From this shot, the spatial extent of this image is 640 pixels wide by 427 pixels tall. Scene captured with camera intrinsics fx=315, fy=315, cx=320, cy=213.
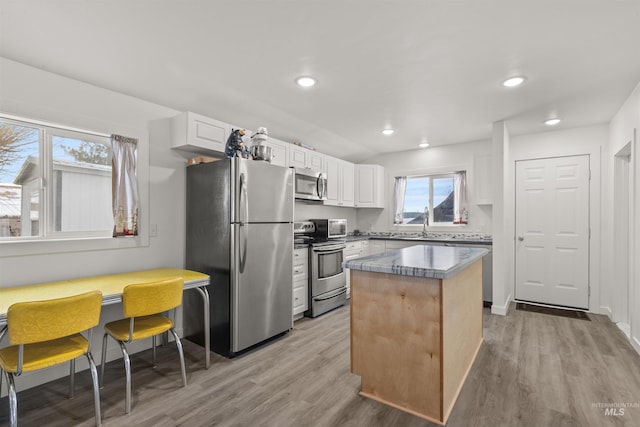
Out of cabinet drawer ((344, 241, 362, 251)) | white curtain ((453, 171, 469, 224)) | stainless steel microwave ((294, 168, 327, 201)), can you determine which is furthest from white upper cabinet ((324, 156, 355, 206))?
white curtain ((453, 171, 469, 224))

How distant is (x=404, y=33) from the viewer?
204 centimetres

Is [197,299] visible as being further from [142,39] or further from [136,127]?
[142,39]

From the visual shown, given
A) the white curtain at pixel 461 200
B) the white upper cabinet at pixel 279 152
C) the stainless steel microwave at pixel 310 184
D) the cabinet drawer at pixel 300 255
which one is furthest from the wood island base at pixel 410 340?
the white curtain at pixel 461 200

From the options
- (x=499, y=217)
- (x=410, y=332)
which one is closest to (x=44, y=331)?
(x=410, y=332)

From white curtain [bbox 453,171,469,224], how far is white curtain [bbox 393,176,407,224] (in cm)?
91

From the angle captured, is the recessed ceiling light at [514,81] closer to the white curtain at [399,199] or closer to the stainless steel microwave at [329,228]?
the stainless steel microwave at [329,228]

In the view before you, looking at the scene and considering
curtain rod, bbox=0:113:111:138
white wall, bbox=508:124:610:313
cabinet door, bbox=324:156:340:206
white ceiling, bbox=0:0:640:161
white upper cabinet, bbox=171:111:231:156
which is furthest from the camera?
cabinet door, bbox=324:156:340:206

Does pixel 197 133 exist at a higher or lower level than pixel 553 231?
higher

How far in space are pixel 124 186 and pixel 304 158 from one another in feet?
7.29

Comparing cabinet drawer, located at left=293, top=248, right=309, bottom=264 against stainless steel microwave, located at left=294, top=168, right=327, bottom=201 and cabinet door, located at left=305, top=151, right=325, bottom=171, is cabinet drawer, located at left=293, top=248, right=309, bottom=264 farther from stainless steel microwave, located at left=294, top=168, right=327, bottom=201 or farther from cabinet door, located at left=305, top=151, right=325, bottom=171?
cabinet door, located at left=305, top=151, right=325, bottom=171

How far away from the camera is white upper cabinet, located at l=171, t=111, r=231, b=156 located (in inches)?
119

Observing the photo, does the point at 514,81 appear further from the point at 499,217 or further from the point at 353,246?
the point at 353,246

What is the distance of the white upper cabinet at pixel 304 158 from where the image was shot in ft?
13.6

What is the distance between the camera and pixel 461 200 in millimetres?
5051
